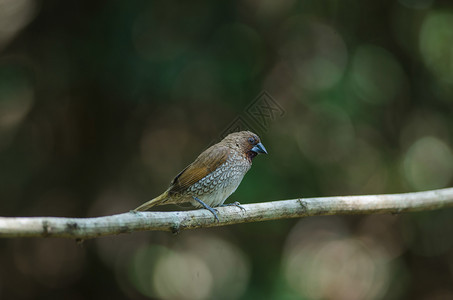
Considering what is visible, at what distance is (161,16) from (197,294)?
10.9 feet

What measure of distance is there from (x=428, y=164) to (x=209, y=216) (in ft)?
14.0

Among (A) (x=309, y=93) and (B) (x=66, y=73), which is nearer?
(B) (x=66, y=73)

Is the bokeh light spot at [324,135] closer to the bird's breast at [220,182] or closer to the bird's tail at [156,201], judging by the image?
the bird's breast at [220,182]

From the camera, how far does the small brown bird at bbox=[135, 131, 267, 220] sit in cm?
370

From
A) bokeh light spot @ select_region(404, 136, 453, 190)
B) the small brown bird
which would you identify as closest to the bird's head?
the small brown bird

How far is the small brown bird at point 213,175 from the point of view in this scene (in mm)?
3703

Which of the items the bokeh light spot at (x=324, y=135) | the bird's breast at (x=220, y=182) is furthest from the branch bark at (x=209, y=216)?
the bokeh light spot at (x=324, y=135)

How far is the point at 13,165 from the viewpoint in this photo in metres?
5.71

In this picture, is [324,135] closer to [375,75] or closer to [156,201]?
[375,75]

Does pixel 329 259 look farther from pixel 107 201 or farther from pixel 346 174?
pixel 107 201

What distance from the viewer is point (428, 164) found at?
629 centimetres

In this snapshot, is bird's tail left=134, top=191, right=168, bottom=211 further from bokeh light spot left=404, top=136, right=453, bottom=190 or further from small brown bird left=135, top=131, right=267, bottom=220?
bokeh light spot left=404, top=136, right=453, bottom=190

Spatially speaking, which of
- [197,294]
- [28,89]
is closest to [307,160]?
[197,294]

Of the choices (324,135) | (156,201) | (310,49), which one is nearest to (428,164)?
(324,135)
